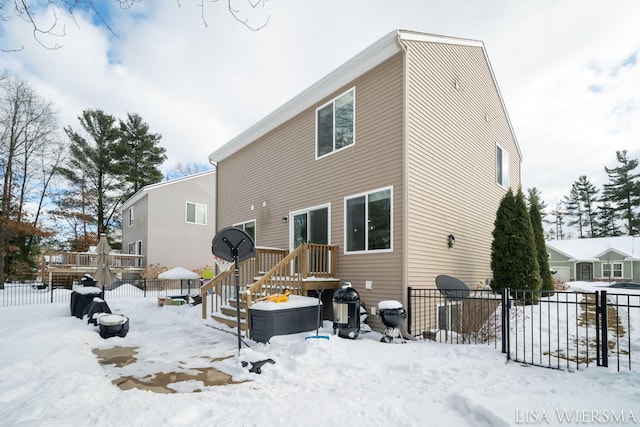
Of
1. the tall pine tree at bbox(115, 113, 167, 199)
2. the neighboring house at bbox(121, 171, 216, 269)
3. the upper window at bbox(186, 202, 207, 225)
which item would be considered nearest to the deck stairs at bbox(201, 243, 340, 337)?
the neighboring house at bbox(121, 171, 216, 269)

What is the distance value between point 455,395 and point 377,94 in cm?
626

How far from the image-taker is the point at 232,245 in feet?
19.6

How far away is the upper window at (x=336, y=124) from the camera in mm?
8516

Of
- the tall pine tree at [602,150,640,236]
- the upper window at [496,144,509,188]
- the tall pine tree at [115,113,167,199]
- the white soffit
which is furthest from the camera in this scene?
the tall pine tree at [602,150,640,236]

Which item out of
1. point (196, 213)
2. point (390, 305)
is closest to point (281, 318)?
point (390, 305)

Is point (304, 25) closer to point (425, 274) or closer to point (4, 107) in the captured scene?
point (425, 274)

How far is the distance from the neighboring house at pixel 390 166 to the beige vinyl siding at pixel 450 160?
1.3 inches

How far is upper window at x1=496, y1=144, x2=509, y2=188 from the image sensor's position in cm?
1181

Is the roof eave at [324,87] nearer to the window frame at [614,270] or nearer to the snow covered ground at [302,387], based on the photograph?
the snow covered ground at [302,387]

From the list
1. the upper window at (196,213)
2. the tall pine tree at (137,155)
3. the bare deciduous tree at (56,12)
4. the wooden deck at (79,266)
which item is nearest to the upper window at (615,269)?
the upper window at (196,213)

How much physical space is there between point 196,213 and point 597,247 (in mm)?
28390

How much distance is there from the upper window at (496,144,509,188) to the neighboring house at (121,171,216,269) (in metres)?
16.1

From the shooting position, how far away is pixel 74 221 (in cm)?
2527

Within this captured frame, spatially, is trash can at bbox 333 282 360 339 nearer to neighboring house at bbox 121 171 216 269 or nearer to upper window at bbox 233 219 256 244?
upper window at bbox 233 219 256 244
